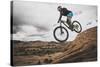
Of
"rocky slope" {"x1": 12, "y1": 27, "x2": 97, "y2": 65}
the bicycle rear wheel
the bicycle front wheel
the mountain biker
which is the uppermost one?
the mountain biker

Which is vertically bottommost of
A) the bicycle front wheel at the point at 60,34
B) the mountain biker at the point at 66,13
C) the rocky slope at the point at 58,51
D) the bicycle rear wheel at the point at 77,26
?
the rocky slope at the point at 58,51

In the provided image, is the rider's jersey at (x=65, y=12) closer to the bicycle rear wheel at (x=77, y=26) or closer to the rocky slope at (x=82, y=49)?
the bicycle rear wheel at (x=77, y=26)

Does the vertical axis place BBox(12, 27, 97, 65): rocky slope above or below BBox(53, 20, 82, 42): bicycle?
below

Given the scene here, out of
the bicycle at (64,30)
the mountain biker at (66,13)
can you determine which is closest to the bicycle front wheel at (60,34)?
the bicycle at (64,30)

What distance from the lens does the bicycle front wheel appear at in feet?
7.20

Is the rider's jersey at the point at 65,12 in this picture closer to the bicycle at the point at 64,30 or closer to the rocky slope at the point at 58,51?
the bicycle at the point at 64,30

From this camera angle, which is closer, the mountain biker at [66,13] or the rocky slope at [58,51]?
the rocky slope at [58,51]

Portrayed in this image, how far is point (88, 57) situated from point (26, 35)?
2.67 ft

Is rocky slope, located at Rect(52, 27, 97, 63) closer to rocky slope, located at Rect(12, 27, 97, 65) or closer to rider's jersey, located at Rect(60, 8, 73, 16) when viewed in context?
rocky slope, located at Rect(12, 27, 97, 65)

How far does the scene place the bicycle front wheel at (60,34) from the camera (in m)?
2.19

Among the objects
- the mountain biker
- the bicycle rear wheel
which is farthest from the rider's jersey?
the bicycle rear wheel

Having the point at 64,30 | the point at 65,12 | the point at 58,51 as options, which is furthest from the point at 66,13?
the point at 58,51

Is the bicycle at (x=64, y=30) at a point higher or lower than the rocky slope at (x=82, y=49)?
higher
